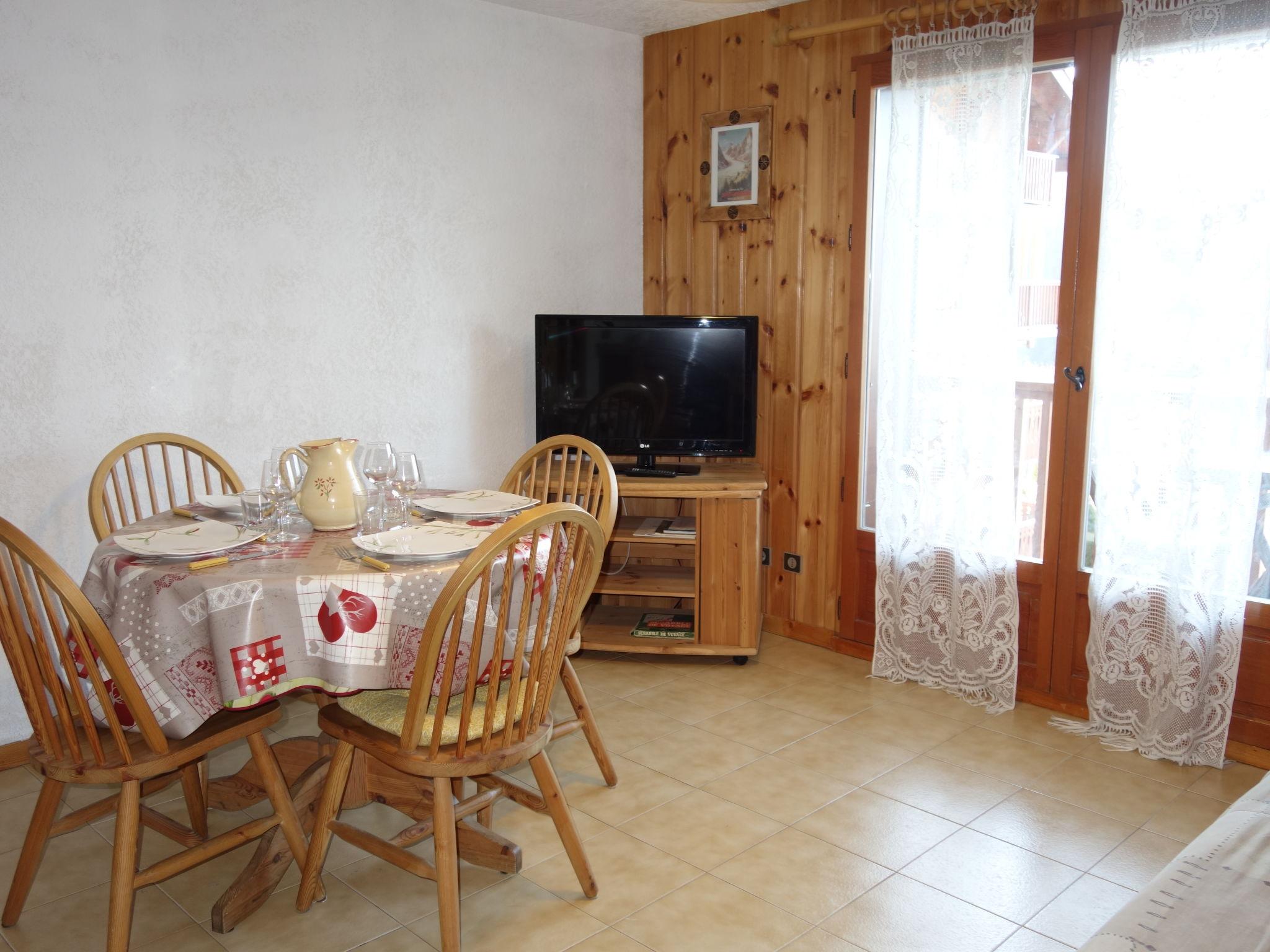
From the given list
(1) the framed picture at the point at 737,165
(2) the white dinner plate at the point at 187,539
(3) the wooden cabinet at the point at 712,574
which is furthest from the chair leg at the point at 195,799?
(1) the framed picture at the point at 737,165

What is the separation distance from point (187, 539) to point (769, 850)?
152cm

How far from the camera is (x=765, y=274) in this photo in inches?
160

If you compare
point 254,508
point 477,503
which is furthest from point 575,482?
point 254,508

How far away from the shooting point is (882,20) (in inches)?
137

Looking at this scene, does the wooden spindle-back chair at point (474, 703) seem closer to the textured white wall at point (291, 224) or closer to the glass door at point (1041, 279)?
the textured white wall at point (291, 224)

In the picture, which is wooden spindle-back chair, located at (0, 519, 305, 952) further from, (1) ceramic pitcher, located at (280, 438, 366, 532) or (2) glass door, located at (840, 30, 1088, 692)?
(2) glass door, located at (840, 30, 1088, 692)

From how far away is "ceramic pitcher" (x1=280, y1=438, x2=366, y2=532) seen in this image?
7.90ft

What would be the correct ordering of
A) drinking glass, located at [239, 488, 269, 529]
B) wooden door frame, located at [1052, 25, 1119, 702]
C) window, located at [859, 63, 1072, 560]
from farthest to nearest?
window, located at [859, 63, 1072, 560]
wooden door frame, located at [1052, 25, 1119, 702]
drinking glass, located at [239, 488, 269, 529]

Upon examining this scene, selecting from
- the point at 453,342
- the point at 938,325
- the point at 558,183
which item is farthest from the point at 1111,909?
the point at 558,183

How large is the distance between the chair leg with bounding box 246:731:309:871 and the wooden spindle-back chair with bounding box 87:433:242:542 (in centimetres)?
83

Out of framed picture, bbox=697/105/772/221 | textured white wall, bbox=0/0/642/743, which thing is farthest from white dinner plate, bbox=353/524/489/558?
framed picture, bbox=697/105/772/221

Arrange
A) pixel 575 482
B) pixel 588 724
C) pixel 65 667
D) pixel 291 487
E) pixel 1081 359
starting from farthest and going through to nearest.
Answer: pixel 1081 359 < pixel 575 482 < pixel 588 724 < pixel 291 487 < pixel 65 667

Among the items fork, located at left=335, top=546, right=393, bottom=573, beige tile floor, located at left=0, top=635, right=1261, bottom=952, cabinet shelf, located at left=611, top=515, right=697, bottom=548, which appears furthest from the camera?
cabinet shelf, located at left=611, top=515, right=697, bottom=548

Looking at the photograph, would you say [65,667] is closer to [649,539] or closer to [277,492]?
[277,492]
